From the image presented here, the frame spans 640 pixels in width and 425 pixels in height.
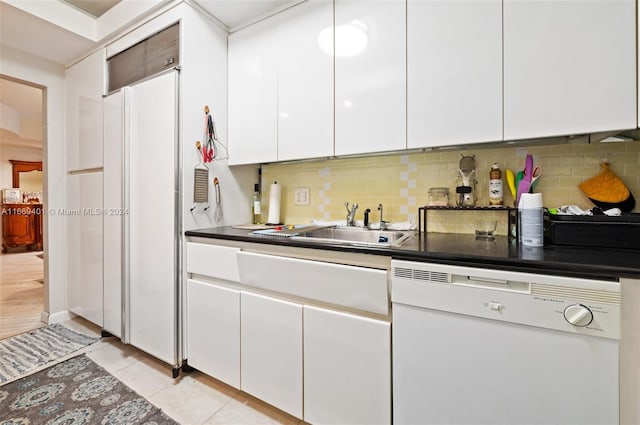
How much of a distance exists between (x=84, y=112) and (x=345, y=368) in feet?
9.19

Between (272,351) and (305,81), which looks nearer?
(272,351)

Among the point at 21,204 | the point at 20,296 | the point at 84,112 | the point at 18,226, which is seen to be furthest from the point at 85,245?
the point at 18,226

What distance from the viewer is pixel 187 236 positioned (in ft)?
5.49

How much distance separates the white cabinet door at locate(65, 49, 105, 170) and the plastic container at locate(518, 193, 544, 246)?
2.79 metres

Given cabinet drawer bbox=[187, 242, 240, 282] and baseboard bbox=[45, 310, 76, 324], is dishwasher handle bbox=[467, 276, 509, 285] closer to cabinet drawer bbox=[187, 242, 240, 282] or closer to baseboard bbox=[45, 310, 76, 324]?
cabinet drawer bbox=[187, 242, 240, 282]

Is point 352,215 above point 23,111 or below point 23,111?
below

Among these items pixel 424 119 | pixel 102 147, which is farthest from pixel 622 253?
pixel 102 147

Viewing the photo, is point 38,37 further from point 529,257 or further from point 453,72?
point 529,257

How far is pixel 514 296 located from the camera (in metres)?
0.83

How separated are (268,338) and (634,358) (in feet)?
4.24

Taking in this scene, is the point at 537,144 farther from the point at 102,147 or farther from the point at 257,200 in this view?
the point at 102,147

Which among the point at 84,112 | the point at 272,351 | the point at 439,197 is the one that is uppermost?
the point at 84,112

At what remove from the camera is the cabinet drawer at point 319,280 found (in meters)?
1.06

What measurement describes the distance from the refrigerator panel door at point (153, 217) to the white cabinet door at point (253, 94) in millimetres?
391
